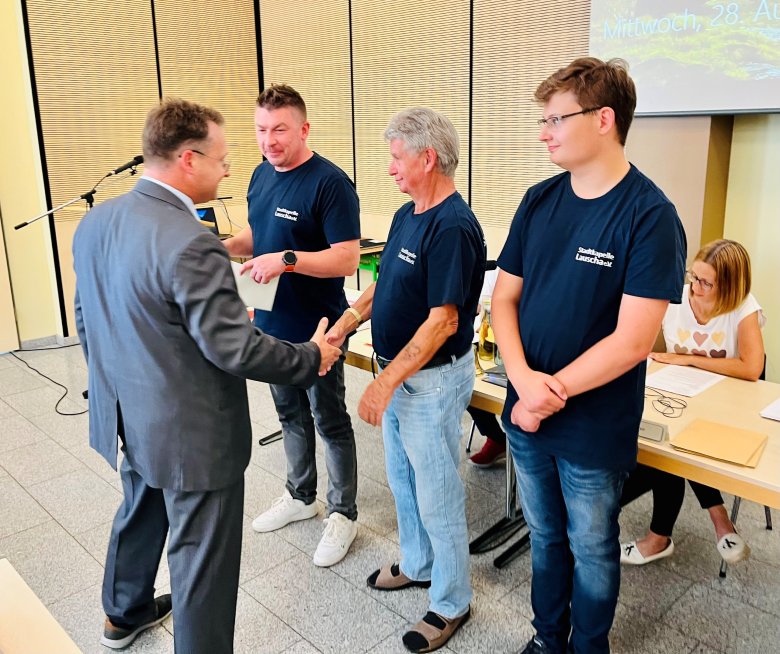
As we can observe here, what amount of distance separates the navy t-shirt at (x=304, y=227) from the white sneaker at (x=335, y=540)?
742 mm

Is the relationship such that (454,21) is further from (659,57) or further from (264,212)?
(264,212)

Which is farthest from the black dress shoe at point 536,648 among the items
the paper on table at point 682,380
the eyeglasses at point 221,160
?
the eyeglasses at point 221,160

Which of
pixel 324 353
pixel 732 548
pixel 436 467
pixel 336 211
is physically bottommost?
pixel 732 548

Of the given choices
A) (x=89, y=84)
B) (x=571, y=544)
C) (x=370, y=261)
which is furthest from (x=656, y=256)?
(x=89, y=84)

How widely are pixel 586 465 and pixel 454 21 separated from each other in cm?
394

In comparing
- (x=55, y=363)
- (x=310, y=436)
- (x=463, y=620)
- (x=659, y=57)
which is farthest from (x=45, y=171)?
(x=463, y=620)

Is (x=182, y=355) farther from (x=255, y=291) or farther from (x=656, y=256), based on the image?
(x=656, y=256)

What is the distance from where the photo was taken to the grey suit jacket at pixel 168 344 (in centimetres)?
158

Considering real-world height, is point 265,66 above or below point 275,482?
above

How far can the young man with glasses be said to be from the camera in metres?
1.52

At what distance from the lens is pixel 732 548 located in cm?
245

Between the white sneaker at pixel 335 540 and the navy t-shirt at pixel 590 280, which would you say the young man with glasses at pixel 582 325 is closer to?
the navy t-shirt at pixel 590 280

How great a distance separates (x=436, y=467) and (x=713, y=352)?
129cm

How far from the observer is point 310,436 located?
2777mm
